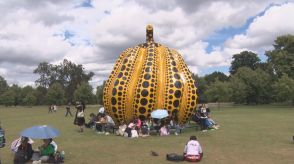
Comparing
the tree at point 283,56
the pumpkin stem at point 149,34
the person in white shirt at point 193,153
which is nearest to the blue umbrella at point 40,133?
the person in white shirt at point 193,153

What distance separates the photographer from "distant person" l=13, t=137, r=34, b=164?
40.0 feet

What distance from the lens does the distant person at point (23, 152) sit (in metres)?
12.2

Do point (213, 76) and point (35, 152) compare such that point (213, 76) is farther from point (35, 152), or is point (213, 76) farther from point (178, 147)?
point (35, 152)

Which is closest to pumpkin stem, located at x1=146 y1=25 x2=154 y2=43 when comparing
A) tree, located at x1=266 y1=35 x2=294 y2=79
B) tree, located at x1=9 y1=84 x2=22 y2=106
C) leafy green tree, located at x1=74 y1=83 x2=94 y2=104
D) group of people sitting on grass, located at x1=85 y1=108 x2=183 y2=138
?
group of people sitting on grass, located at x1=85 y1=108 x2=183 y2=138

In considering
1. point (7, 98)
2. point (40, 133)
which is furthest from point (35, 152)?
point (7, 98)

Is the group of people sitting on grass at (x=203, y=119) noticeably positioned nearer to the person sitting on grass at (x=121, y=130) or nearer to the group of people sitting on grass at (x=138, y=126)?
the group of people sitting on grass at (x=138, y=126)

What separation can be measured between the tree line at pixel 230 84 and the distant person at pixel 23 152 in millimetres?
39978

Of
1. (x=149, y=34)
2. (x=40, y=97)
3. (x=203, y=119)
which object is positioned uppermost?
(x=149, y=34)

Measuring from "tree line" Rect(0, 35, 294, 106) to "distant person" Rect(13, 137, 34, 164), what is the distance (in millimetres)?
39978

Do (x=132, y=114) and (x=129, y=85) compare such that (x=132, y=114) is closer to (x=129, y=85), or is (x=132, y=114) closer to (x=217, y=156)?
(x=129, y=85)

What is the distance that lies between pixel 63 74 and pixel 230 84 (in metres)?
63.7

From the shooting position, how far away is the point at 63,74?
4491 inches

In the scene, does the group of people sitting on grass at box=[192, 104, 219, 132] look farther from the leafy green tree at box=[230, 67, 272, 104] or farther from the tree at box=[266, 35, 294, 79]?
the leafy green tree at box=[230, 67, 272, 104]

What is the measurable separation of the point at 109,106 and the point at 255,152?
29.7 feet
